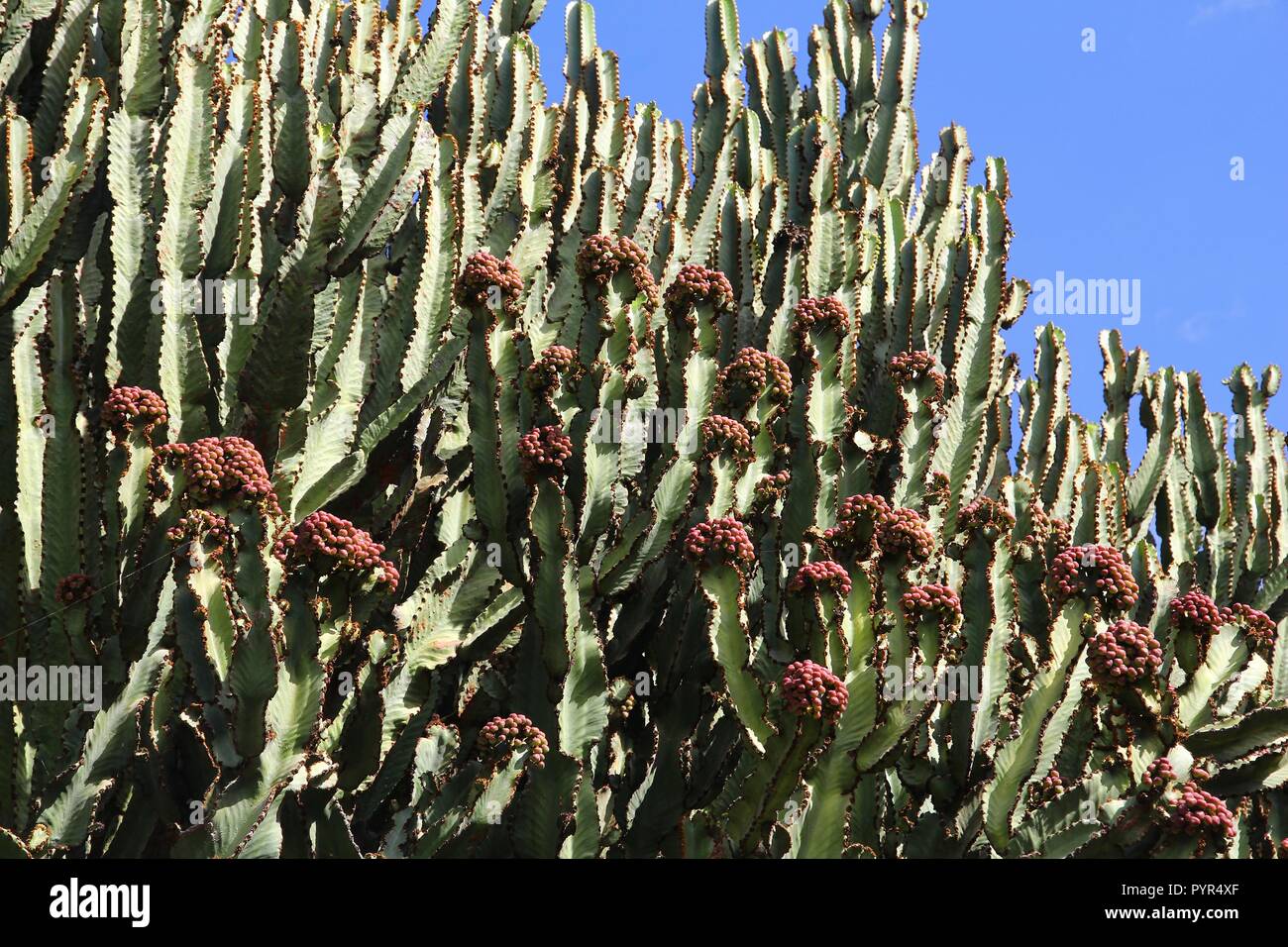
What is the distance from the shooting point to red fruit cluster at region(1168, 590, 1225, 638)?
14.5 feet

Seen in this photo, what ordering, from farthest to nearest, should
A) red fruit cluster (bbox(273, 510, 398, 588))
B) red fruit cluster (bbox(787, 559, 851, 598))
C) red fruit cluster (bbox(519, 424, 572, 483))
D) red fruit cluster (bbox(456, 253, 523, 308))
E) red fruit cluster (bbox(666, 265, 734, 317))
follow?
red fruit cluster (bbox(666, 265, 734, 317))
red fruit cluster (bbox(456, 253, 523, 308))
red fruit cluster (bbox(519, 424, 572, 483))
red fruit cluster (bbox(787, 559, 851, 598))
red fruit cluster (bbox(273, 510, 398, 588))

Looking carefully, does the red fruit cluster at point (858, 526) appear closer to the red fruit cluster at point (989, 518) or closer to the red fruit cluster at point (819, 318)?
the red fruit cluster at point (989, 518)

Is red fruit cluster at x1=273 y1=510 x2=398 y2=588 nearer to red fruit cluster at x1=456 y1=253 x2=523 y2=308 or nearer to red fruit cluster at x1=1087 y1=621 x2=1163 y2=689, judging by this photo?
red fruit cluster at x1=456 y1=253 x2=523 y2=308

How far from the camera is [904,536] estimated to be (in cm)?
435

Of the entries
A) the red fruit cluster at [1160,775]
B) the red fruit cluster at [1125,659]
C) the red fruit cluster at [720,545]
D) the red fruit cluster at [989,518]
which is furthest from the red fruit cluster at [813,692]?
the red fruit cluster at [989,518]

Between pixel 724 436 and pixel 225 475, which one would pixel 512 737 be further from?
pixel 724 436

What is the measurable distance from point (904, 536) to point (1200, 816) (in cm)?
118

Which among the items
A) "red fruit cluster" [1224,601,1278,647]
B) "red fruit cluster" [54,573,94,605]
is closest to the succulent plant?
"red fruit cluster" [54,573,94,605]

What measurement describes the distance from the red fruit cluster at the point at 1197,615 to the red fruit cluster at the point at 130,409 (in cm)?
331

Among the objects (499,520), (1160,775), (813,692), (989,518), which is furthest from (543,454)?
(1160,775)

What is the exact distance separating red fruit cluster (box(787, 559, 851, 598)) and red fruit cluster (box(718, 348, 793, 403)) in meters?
1.04

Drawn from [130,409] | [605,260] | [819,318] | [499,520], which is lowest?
[499,520]
